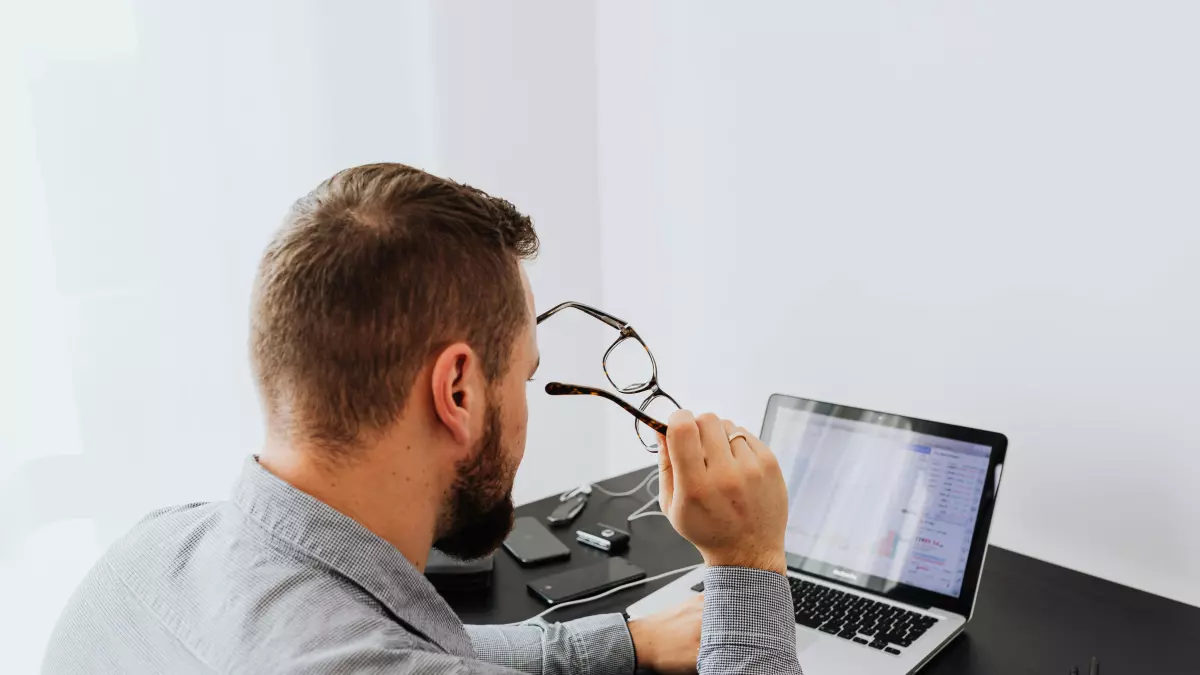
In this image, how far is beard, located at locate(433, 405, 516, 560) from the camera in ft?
2.77

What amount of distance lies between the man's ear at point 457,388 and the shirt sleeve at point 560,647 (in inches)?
13.3

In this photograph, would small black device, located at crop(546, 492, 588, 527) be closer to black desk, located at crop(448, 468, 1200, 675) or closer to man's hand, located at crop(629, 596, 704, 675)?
black desk, located at crop(448, 468, 1200, 675)

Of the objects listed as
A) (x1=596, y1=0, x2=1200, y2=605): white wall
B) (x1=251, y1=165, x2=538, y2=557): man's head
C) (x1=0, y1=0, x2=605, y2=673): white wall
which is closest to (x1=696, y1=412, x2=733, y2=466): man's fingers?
(x1=251, y1=165, x2=538, y2=557): man's head

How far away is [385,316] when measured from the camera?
75cm

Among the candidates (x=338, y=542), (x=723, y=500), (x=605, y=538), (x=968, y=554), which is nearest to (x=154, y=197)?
(x=605, y=538)

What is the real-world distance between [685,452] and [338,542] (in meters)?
0.34

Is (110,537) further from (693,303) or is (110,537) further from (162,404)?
(693,303)

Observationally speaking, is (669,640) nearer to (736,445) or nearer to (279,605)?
(736,445)

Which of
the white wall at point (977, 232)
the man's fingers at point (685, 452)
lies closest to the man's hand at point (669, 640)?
the man's fingers at point (685, 452)

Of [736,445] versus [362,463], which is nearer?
[362,463]

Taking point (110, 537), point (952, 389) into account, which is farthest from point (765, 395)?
point (110, 537)

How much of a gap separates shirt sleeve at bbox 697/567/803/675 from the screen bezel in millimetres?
339

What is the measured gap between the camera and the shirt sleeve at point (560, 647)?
3.37 feet

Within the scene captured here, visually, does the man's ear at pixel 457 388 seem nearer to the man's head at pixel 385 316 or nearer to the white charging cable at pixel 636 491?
the man's head at pixel 385 316
